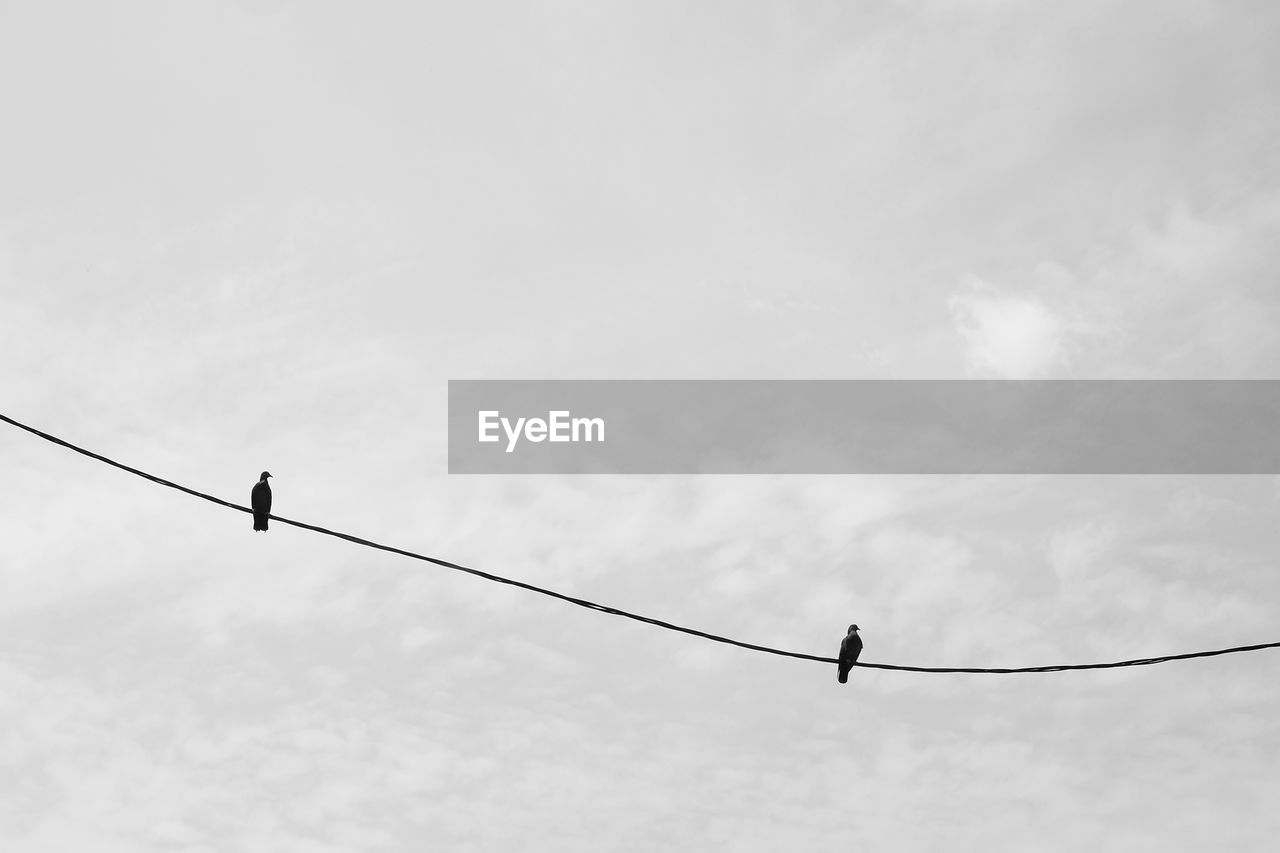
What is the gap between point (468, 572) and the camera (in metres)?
12.4

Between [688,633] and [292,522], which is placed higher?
[292,522]

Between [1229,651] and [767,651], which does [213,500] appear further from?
[1229,651]

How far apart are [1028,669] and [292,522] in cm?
777

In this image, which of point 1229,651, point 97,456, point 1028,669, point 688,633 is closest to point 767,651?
point 688,633

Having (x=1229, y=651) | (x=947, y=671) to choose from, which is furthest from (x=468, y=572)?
(x=1229, y=651)

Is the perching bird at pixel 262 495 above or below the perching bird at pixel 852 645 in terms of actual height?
above

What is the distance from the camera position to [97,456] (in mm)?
11602

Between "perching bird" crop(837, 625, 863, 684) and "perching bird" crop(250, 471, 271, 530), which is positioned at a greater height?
"perching bird" crop(250, 471, 271, 530)

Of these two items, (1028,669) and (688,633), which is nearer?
(688,633)

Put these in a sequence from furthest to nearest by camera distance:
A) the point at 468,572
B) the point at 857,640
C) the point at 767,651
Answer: the point at 857,640 → the point at 767,651 → the point at 468,572

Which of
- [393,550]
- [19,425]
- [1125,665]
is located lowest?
[1125,665]

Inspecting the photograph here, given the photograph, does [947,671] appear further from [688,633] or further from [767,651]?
[688,633]

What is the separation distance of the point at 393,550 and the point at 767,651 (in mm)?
3925

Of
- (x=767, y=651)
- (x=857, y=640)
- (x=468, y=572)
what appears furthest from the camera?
(x=857, y=640)
